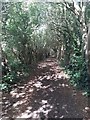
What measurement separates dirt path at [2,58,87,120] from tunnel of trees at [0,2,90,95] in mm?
491

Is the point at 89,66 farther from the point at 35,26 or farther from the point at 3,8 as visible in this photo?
the point at 35,26

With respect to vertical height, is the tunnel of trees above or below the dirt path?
above

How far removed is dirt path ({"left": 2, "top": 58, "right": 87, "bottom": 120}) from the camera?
6.24 m

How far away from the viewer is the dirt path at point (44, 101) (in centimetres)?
624

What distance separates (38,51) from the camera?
19.1 metres

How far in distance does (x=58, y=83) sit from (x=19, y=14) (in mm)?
4416

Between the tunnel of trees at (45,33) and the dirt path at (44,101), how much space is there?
491mm

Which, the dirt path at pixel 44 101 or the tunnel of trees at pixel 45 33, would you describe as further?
the tunnel of trees at pixel 45 33

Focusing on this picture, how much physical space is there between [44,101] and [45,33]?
9472 millimetres

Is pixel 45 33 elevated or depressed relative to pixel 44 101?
elevated

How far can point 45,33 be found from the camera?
1608 centimetres

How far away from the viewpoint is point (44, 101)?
7.18m

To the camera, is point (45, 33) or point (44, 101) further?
point (45, 33)

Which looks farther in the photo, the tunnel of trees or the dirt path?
the tunnel of trees
